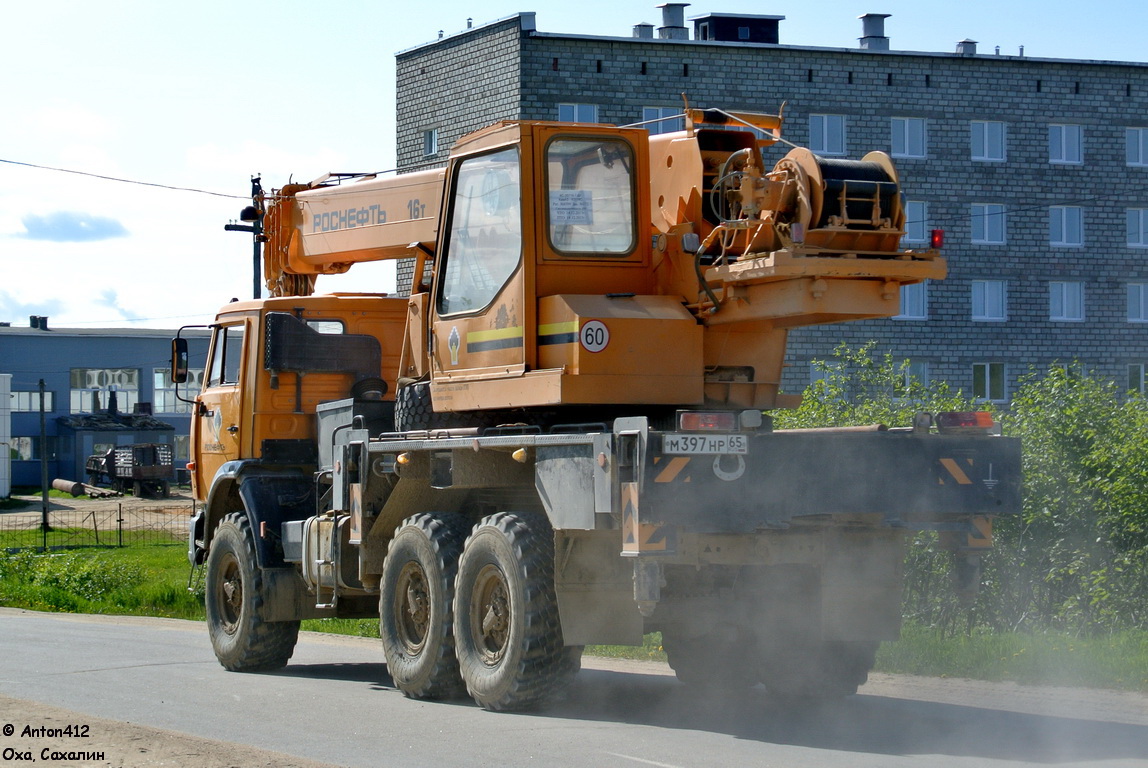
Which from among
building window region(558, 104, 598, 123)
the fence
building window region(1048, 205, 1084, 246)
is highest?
building window region(558, 104, 598, 123)

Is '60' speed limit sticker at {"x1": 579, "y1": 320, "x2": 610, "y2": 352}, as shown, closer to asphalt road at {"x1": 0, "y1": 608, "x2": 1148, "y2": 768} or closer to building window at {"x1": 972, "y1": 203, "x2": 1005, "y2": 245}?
asphalt road at {"x1": 0, "y1": 608, "x2": 1148, "y2": 768}

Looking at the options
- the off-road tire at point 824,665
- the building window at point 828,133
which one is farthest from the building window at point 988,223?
the off-road tire at point 824,665

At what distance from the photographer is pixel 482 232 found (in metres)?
11.4

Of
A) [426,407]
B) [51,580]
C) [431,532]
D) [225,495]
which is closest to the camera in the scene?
[431,532]

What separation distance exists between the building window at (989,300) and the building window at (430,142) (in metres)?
19.1

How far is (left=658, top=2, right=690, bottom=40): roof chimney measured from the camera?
50.7m

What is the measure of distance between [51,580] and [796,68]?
29820mm

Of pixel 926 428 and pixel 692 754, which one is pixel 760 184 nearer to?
pixel 926 428

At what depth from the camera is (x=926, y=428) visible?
10.1 metres

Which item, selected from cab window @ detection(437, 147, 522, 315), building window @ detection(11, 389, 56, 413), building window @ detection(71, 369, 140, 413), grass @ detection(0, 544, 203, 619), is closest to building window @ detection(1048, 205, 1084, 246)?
grass @ detection(0, 544, 203, 619)

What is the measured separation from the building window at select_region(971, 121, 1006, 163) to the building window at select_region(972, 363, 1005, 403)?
706cm

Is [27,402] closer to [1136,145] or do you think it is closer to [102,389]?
[102,389]

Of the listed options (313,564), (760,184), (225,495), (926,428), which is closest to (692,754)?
(926,428)

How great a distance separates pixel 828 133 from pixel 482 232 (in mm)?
39904
